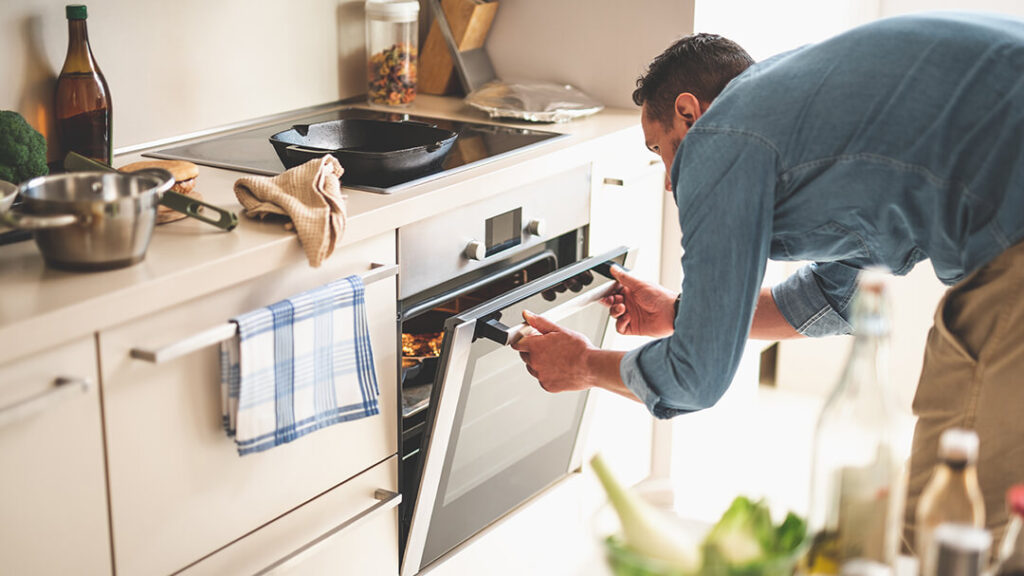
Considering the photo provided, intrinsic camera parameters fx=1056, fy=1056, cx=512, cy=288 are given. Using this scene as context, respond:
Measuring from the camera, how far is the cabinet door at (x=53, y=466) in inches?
43.3

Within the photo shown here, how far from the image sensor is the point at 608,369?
1487 millimetres

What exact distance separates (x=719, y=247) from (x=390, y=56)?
1228 millimetres

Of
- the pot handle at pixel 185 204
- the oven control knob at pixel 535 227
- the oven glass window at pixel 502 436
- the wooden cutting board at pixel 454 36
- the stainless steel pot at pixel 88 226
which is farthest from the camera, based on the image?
the wooden cutting board at pixel 454 36

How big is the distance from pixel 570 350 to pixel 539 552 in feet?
2.40

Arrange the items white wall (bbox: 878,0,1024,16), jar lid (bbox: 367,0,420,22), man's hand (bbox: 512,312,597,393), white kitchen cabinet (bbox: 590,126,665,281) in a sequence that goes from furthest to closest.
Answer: white wall (bbox: 878,0,1024,16), jar lid (bbox: 367,0,420,22), white kitchen cabinet (bbox: 590,126,665,281), man's hand (bbox: 512,312,597,393)

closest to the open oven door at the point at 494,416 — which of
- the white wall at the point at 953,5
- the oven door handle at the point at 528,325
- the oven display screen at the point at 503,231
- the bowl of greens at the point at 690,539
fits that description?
the oven door handle at the point at 528,325

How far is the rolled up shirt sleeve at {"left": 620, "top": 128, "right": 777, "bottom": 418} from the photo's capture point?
4.06 feet

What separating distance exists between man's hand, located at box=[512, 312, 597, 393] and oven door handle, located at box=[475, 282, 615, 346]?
14 millimetres

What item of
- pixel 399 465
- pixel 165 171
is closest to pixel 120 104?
pixel 165 171

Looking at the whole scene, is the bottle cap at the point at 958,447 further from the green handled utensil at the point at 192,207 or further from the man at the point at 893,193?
the green handled utensil at the point at 192,207

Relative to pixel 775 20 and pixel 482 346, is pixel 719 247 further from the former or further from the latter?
pixel 775 20

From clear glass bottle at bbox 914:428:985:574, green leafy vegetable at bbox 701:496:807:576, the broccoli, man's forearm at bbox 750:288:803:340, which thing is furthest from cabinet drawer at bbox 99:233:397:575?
clear glass bottle at bbox 914:428:985:574

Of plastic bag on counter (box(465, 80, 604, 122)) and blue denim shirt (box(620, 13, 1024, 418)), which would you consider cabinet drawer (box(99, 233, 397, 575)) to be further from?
plastic bag on counter (box(465, 80, 604, 122))

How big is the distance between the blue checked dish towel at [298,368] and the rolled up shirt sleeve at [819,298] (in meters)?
0.67
